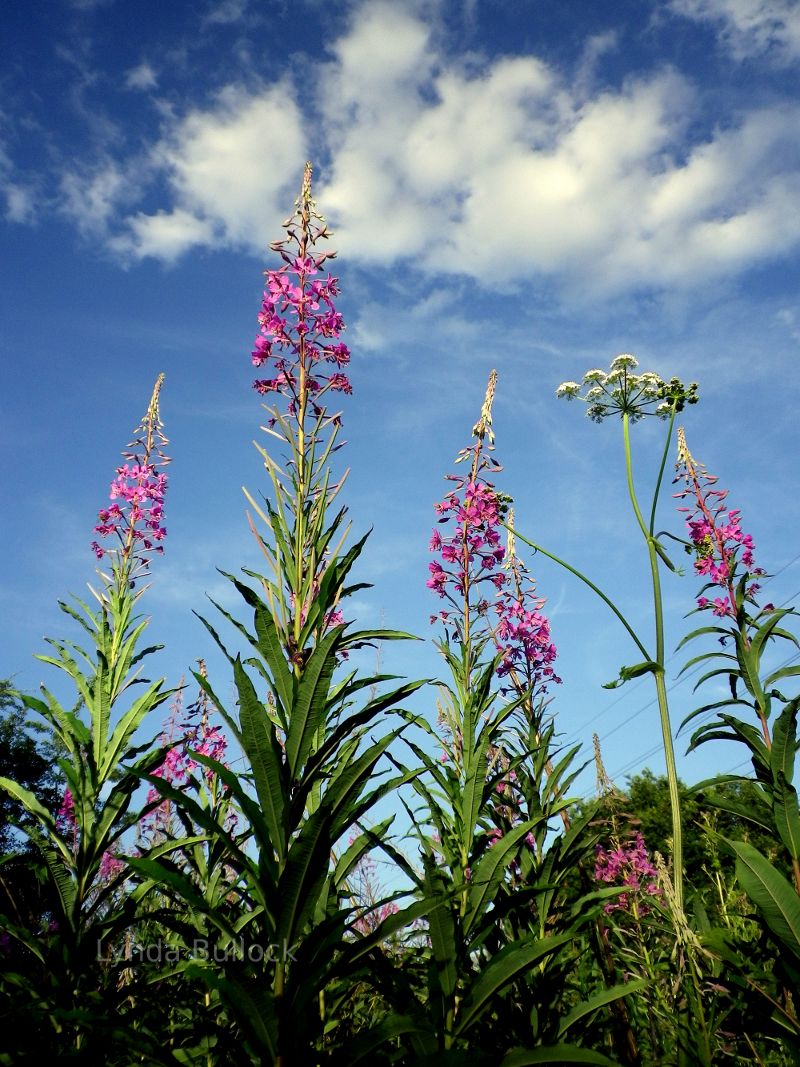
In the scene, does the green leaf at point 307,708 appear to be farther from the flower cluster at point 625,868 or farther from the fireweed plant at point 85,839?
the flower cluster at point 625,868

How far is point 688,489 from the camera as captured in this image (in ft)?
20.9

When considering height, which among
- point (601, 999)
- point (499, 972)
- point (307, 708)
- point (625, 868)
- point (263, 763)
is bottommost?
point (601, 999)

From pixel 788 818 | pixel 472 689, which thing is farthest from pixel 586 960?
pixel 472 689

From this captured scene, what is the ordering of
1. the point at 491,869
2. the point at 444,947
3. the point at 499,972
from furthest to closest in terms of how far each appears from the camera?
the point at 491,869 → the point at 444,947 → the point at 499,972

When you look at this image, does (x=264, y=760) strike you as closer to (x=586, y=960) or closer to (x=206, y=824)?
(x=206, y=824)

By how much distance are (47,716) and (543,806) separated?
3.25m

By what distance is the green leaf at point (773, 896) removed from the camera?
320cm

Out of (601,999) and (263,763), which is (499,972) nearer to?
(601,999)

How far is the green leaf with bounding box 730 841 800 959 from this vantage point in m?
3.20

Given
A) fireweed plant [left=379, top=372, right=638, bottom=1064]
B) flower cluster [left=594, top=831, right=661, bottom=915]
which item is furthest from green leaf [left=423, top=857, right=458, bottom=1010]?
flower cluster [left=594, top=831, right=661, bottom=915]

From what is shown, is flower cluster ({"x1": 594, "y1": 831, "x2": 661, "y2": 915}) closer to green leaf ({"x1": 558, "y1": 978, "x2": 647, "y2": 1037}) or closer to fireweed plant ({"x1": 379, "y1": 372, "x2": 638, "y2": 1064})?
fireweed plant ({"x1": 379, "y1": 372, "x2": 638, "y2": 1064})

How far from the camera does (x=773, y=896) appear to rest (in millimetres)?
3234

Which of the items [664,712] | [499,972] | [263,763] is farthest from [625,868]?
[263,763]

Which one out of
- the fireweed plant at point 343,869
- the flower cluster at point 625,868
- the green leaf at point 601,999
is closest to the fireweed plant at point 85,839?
the fireweed plant at point 343,869
